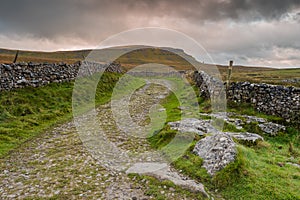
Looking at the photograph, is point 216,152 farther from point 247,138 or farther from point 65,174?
point 65,174

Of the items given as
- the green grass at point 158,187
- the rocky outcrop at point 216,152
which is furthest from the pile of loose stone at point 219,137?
the green grass at point 158,187

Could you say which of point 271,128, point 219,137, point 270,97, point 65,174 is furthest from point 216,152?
point 270,97

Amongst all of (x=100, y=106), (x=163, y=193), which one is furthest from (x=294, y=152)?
(x=100, y=106)

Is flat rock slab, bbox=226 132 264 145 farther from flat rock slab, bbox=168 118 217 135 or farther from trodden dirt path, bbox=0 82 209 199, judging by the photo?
trodden dirt path, bbox=0 82 209 199

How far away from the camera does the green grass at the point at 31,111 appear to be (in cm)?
1296

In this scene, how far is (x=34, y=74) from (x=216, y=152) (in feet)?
56.5

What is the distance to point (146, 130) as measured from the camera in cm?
1441

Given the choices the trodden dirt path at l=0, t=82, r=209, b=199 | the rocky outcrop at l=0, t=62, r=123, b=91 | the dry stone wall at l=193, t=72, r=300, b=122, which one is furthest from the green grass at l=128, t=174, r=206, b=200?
the rocky outcrop at l=0, t=62, r=123, b=91

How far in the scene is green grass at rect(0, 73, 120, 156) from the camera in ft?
42.5

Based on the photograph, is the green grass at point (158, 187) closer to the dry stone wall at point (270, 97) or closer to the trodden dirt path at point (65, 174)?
the trodden dirt path at point (65, 174)

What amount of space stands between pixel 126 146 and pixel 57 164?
3276 millimetres

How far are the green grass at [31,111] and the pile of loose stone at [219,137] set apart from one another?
7.46 meters

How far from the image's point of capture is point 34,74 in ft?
70.0

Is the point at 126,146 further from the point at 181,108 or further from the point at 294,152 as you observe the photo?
the point at 181,108
